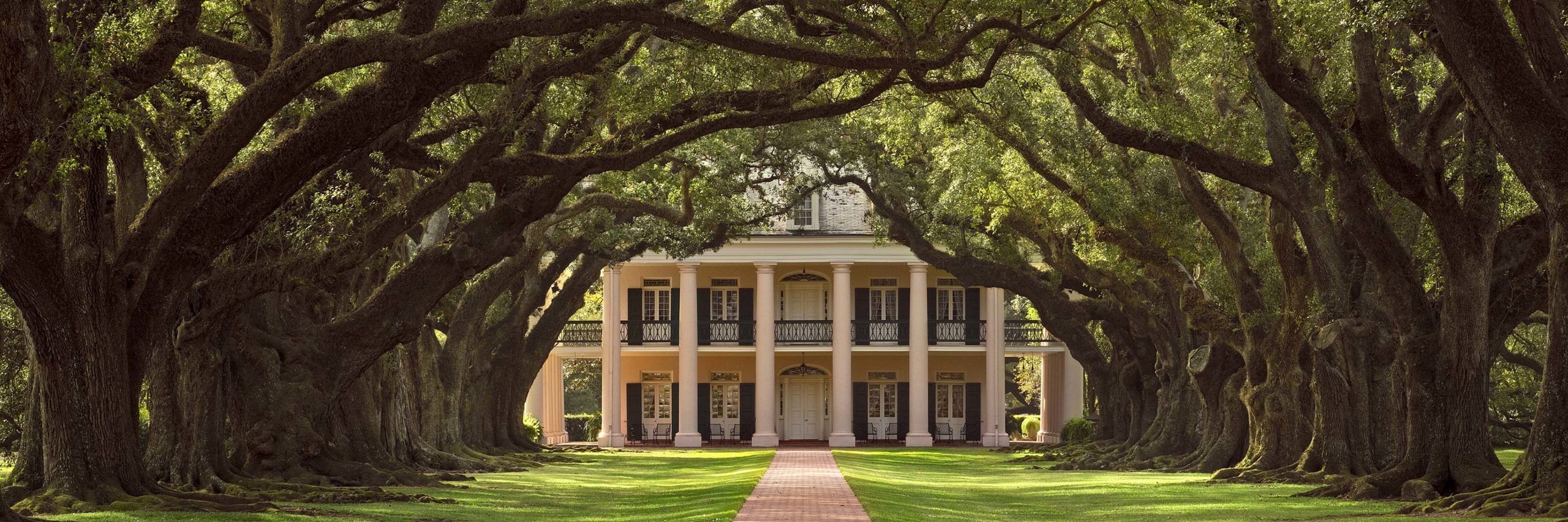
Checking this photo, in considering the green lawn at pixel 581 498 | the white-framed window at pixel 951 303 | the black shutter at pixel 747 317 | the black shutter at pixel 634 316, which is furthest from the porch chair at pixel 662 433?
the green lawn at pixel 581 498

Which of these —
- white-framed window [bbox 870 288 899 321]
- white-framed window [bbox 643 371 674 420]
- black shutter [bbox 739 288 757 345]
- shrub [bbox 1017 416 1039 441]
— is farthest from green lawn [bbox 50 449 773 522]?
shrub [bbox 1017 416 1039 441]

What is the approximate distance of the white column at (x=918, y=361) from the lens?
44.6 meters

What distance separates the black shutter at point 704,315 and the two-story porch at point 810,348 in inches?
1.5

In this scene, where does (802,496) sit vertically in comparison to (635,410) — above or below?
below

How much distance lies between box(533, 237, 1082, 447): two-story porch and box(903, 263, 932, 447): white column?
0.12 feet

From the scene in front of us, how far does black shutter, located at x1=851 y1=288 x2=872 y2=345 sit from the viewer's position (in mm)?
47000

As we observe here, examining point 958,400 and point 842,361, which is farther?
point 958,400

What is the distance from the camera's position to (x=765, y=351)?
44.6 meters

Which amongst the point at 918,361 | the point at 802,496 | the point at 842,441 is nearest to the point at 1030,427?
the point at 918,361

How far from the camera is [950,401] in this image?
158 ft

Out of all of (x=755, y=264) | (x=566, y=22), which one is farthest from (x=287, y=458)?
(x=755, y=264)

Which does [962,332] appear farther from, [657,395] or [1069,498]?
[1069,498]

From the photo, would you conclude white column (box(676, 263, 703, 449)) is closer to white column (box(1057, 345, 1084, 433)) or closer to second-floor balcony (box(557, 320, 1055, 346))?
second-floor balcony (box(557, 320, 1055, 346))

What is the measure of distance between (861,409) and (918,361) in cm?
381
